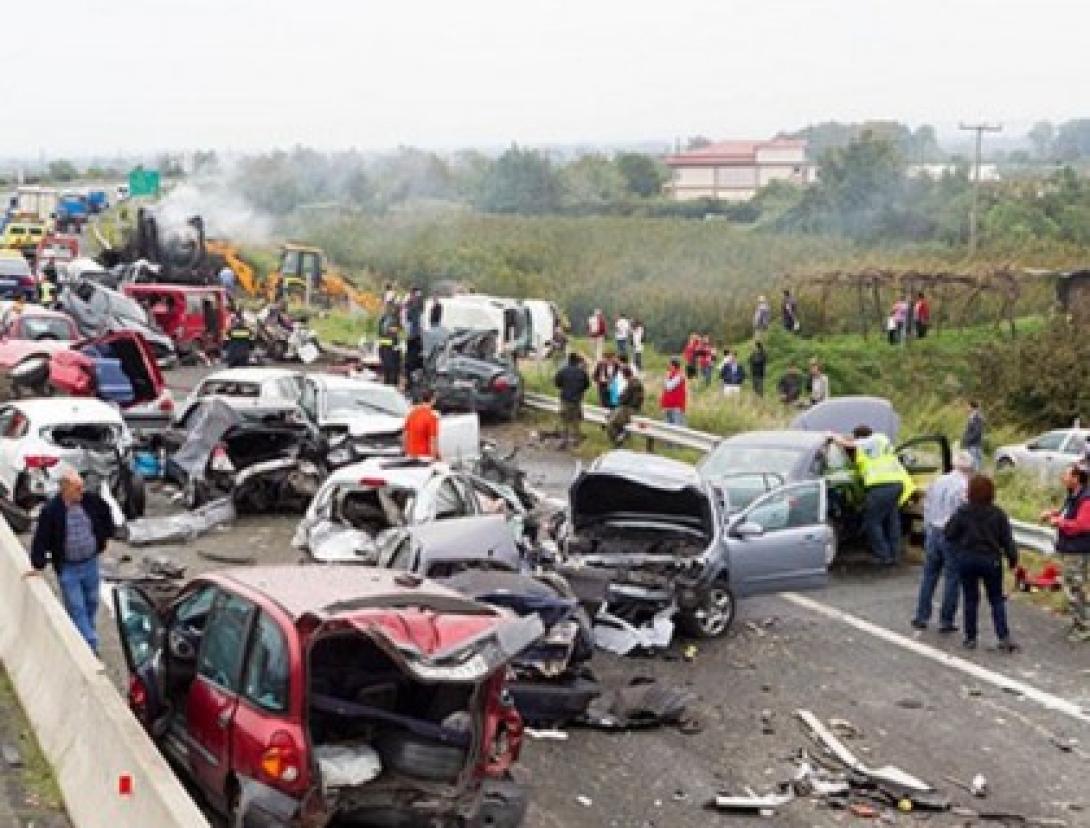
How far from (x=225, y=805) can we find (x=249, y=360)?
25.4 meters

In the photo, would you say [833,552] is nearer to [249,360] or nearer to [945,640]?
[945,640]

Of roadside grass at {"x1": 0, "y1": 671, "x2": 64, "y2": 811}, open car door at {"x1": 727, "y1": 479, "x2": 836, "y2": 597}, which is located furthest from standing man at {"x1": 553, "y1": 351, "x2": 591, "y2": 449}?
roadside grass at {"x1": 0, "y1": 671, "x2": 64, "y2": 811}

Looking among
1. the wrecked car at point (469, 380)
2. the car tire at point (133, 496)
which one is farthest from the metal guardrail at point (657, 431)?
the car tire at point (133, 496)

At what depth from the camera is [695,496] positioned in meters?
14.6

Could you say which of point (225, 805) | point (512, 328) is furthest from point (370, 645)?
point (512, 328)

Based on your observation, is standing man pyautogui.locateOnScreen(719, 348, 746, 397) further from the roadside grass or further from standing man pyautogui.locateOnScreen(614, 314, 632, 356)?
the roadside grass

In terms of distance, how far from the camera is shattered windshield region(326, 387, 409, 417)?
70.8ft

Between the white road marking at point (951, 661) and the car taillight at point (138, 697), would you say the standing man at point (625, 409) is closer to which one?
the white road marking at point (951, 661)

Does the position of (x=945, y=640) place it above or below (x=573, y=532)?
below

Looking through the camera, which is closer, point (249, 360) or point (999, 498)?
point (999, 498)

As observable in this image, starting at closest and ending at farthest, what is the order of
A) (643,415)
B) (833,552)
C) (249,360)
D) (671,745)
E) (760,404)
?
(671,745)
(833,552)
(643,415)
(760,404)
(249,360)

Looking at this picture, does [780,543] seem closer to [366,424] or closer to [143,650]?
[143,650]

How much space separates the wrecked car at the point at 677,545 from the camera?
13.9 metres

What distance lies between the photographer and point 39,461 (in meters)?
17.7
